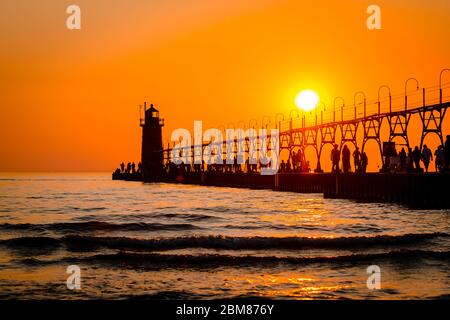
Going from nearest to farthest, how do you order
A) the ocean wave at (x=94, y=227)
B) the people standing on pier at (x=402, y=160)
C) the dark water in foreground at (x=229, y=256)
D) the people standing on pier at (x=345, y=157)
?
1. the dark water in foreground at (x=229, y=256)
2. the ocean wave at (x=94, y=227)
3. the people standing on pier at (x=402, y=160)
4. the people standing on pier at (x=345, y=157)

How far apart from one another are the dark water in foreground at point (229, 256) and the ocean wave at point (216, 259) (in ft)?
0.09

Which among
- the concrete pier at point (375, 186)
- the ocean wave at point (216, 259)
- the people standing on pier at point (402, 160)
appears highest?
the people standing on pier at point (402, 160)

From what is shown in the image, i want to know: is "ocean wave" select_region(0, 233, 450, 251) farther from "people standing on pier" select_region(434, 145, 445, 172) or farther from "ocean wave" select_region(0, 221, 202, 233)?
"people standing on pier" select_region(434, 145, 445, 172)

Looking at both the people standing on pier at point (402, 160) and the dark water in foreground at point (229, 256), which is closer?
the dark water in foreground at point (229, 256)

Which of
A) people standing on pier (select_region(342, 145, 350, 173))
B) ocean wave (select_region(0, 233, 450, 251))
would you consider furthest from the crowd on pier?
ocean wave (select_region(0, 233, 450, 251))

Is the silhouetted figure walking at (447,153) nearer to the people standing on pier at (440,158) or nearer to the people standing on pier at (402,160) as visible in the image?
the people standing on pier at (440,158)

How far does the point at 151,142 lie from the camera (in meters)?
115

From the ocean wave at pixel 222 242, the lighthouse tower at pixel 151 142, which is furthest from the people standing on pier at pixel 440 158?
the lighthouse tower at pixel 151 142

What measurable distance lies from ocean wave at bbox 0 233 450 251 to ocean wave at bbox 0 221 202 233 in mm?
3992

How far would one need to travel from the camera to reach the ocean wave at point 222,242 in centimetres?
2020

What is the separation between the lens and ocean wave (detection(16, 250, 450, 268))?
16.9 metres

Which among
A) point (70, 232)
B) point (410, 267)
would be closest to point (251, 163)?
point (70, 232)

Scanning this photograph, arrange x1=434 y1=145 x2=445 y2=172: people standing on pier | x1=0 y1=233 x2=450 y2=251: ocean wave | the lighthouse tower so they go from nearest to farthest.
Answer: x1=0 y1=233 x2=450 y2=251: ocean wave → x1=434 y1=145 x2=445 y2=172: people standing on pier → the lighthouse tower

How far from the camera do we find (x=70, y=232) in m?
24.8
